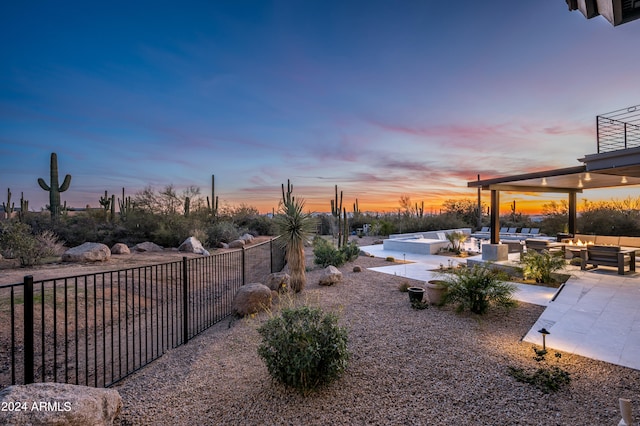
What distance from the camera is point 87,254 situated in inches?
377

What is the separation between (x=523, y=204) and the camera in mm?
26641

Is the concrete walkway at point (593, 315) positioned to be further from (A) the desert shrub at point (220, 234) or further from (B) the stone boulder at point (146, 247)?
(A) the desert shrub at point (220, 234)

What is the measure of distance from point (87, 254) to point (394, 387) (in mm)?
10815

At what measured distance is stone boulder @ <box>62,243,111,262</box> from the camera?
9.40 m

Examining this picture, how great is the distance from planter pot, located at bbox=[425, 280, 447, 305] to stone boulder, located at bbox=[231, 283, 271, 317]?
3.15 metres

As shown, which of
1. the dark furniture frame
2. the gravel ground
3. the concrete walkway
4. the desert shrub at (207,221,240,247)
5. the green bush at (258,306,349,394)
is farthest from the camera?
the desert shrub at (207,221,240,247)

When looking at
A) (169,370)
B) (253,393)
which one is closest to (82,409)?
(253,393)

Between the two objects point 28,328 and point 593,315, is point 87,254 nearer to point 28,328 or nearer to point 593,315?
point 28,328

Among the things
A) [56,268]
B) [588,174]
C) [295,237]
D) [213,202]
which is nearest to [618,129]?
[588,174]

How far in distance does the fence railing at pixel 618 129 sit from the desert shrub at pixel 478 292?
18.9ft

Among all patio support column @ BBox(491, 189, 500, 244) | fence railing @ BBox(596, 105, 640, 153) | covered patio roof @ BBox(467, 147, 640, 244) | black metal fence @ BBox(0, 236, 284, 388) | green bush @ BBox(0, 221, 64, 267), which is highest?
fence railing @ BBox(596, 105, 640, 153)

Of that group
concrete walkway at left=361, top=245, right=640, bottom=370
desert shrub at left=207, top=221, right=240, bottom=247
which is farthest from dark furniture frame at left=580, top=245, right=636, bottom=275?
desert shrub at left=207, top=221, right=240, bottom=247

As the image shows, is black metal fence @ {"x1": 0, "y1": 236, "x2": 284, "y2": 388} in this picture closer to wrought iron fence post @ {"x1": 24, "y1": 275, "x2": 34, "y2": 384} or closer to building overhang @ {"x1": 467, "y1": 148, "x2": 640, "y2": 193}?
wrought iron fence post @ {"x1": 24, "y1": 275, "x2": 34, "y2": 384}

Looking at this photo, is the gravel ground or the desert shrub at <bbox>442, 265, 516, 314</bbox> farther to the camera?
the desert shrub at <bbox>442, 265, 516, 314</bbox>
